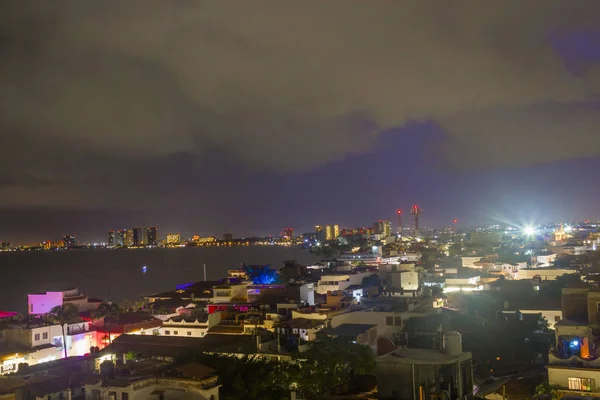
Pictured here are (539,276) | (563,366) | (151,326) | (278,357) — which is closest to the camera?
(563,366)

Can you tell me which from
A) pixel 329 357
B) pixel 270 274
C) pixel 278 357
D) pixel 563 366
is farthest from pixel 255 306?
pixel 270 274

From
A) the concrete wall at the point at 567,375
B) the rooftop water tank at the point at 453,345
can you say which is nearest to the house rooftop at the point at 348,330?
the concrete wall at the point at 567,375

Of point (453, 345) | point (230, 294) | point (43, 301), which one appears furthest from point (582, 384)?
point (43, 301)

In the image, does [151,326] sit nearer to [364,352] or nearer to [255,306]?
[255,306]

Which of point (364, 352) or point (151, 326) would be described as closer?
point (364, 352)

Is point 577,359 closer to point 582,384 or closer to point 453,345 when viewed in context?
point 582,384

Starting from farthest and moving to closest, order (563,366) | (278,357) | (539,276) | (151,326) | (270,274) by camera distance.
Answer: (270,274)
(539,276)
(151,326)
(278,357)
(563,366)

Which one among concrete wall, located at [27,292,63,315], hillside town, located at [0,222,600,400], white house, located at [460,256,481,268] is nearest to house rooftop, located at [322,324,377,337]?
hillside town, located at [0,222,600,400]
